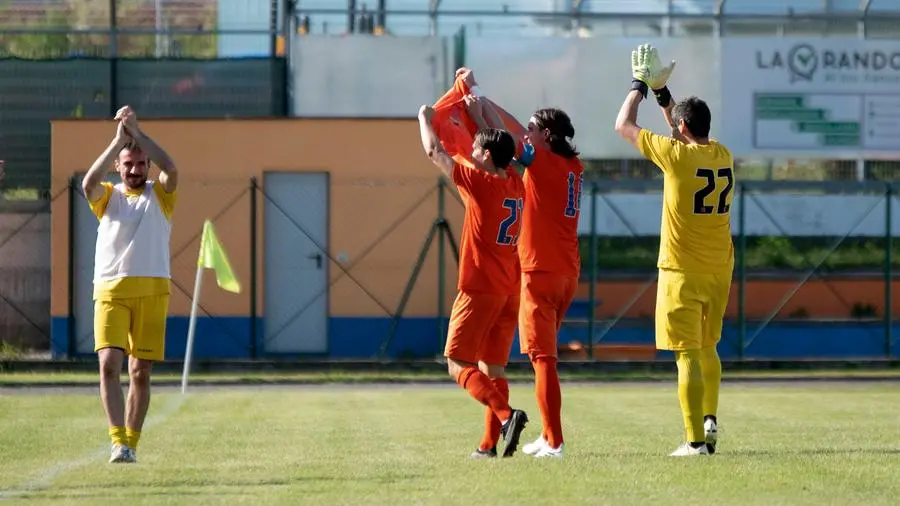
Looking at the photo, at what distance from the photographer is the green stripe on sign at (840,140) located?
91.8 ft

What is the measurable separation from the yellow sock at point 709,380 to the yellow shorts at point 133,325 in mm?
3147

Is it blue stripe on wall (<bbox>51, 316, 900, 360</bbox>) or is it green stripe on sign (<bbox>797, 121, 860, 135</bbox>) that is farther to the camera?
green stripe on sign (<bbox>797, 121, 860, 135</bbox>)

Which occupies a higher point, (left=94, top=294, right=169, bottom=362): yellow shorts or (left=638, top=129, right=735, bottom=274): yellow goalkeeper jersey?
(left=638, top=129, right=735, bottom=274): yellow goalkeeper jersey

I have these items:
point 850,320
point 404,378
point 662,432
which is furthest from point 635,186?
point 662,432

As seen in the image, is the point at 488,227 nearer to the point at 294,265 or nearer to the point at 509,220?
the point at 509,220

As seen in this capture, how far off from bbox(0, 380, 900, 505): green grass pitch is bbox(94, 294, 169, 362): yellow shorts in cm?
65

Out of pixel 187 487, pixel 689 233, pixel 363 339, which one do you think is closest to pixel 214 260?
pixel 363 339

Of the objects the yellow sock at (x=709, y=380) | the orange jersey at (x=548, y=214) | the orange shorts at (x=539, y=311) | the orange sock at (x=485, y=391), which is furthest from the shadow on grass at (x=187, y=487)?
the yellow sock at (x=709, y=380)

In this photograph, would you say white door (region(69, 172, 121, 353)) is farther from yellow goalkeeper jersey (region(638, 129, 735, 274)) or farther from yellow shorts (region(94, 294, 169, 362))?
yellow goalkeeper jersey (region(638, 129, 735, 274))

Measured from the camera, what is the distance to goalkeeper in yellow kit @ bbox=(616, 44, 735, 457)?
10180mm

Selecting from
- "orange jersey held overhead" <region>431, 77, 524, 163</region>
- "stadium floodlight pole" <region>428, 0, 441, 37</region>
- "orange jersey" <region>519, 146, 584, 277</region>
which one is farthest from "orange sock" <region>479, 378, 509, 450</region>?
"stadium floodlight pole" <region>428, 0, 441, 37</region>

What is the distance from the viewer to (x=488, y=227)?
33.3 feet

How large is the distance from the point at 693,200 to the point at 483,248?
1259 millimetres

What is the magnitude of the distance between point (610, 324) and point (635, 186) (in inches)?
83.9
